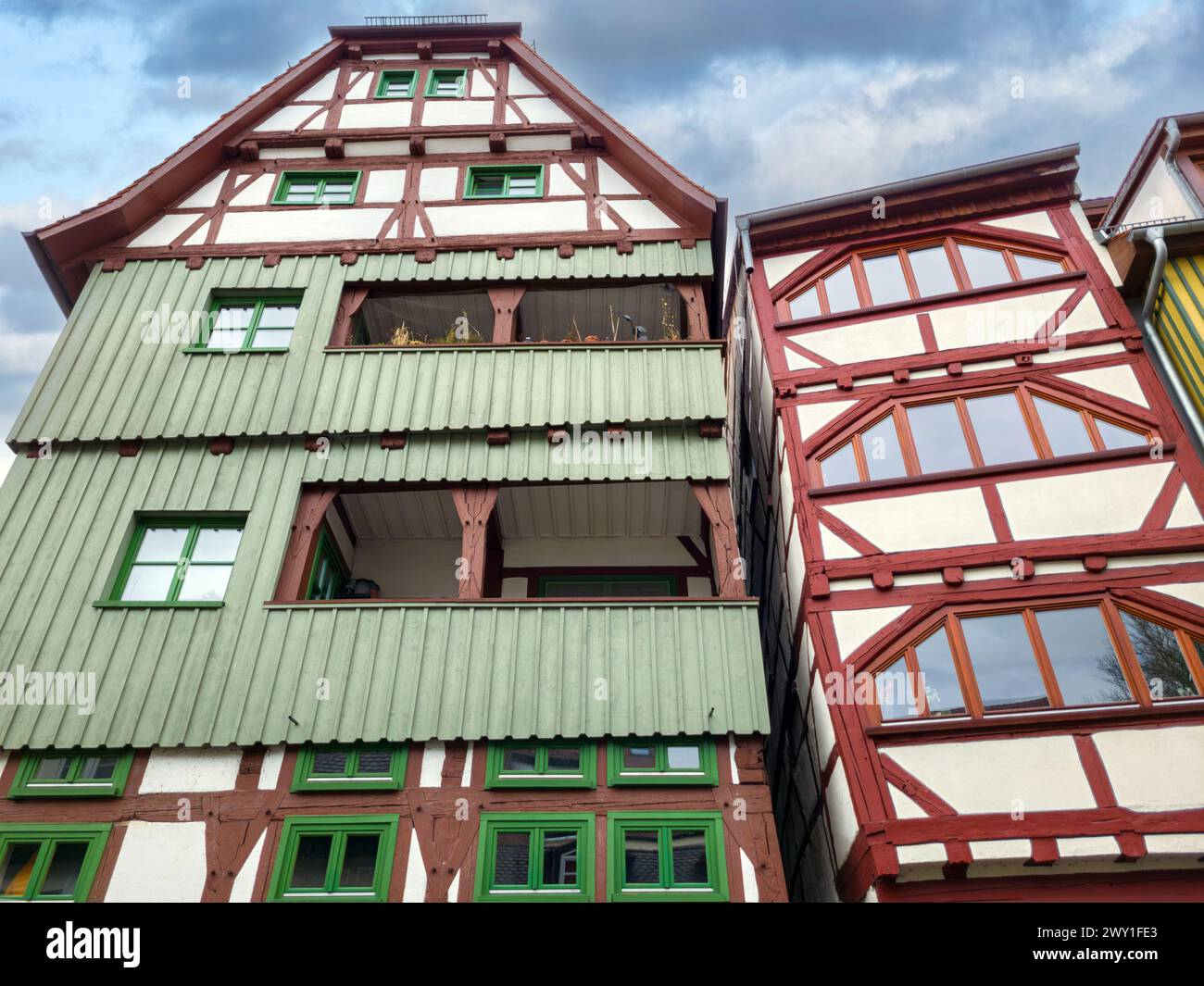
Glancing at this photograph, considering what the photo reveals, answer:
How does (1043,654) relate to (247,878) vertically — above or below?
above

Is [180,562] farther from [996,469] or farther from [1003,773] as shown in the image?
[996,469]

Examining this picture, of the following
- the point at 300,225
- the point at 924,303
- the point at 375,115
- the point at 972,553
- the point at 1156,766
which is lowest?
the point at 1156,766

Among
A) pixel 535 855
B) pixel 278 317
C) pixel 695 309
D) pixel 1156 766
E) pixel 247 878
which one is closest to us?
pixel 1156 766

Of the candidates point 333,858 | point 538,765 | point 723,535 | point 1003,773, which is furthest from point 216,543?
point 1003,773

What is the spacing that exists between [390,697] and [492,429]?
3.98 meters

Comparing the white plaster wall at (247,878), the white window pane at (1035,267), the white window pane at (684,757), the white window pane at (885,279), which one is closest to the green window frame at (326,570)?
the white plaster wall at (247,878)

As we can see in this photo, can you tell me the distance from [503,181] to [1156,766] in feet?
42.0

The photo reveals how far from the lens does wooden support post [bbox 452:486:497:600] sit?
11.1 meters

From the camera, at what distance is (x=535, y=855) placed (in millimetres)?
9195

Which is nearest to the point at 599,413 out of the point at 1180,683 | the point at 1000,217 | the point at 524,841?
the point at 524,841

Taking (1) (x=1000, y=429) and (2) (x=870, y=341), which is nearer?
(1) (x=1000, y=429)

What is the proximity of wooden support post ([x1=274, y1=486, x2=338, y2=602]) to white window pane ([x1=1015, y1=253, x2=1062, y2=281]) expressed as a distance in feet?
32.7

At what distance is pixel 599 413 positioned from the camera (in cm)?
1234

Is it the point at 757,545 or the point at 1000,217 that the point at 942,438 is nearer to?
the point at 1000,217
